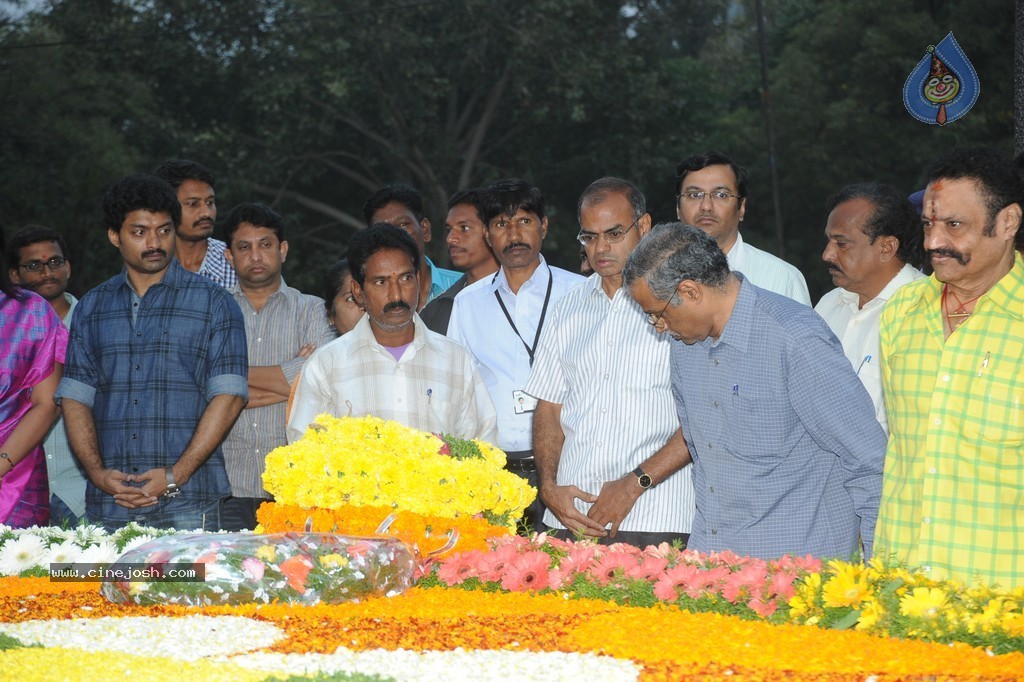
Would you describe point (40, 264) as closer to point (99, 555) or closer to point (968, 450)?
point (99, 555)

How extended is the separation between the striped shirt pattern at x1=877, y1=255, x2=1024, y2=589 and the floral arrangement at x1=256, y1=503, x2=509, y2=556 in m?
1.52

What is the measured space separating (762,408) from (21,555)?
304 centimetres

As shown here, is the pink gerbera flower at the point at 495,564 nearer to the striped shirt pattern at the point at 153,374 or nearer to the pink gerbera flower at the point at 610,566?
the pink gerbera flower at the point at 610,566

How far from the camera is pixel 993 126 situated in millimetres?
22531

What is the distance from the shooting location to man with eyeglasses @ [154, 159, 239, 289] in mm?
7375

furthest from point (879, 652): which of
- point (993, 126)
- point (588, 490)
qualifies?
point (993, 126)

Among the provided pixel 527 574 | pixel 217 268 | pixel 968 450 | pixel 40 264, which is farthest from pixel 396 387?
pixel 40 264

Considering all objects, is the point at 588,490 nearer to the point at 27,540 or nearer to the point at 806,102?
Result: the point at 27,540

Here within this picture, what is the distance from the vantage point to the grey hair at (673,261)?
4277 mm

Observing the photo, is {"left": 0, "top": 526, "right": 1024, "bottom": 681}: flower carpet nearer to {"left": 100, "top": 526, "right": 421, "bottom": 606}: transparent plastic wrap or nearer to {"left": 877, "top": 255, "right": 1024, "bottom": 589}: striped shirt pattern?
{"left": 100, "top": 526, "right": 421, "bottom": 606}: transparent plastic wrap

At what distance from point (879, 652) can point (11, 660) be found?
2.43 m

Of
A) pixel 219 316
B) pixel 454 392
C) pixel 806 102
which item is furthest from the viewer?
pixel 806 102

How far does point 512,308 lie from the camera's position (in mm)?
6523

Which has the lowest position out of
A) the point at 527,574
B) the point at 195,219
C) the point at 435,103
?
the point at 527,574
